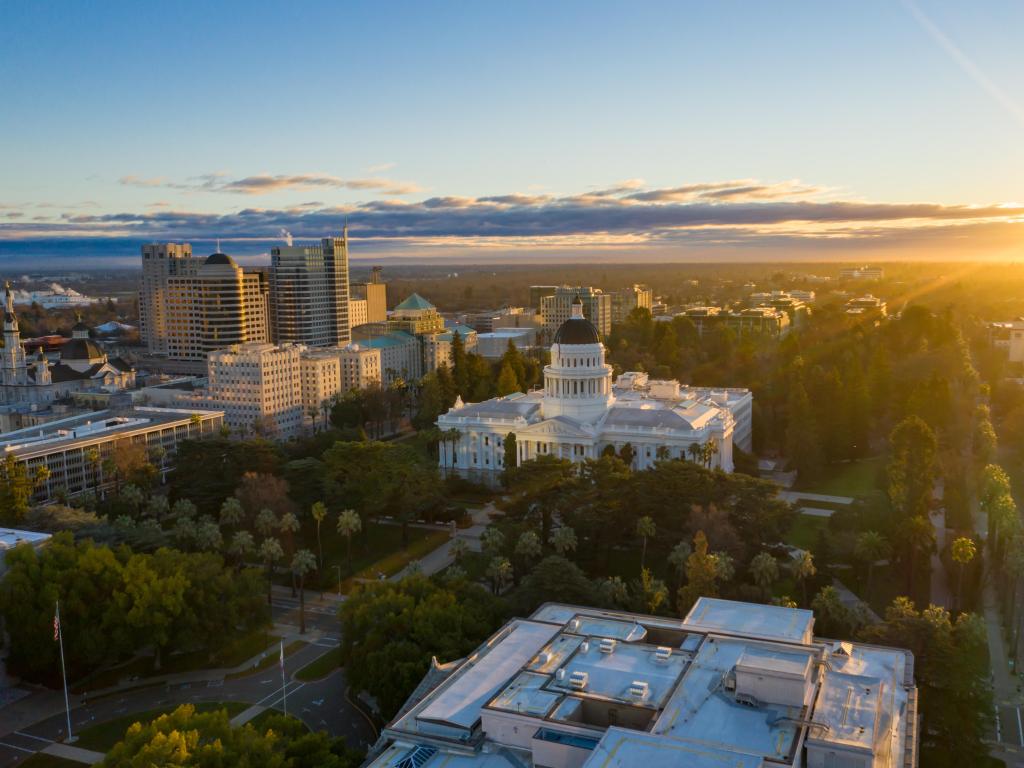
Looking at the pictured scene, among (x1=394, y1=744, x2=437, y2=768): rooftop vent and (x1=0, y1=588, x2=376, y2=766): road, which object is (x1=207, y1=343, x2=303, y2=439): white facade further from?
(x1=394, y1=744, x2=437, y2=768): rooftop vent

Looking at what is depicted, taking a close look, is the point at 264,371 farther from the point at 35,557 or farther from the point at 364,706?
the point at 364,706

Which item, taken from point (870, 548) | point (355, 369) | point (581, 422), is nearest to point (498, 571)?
point (870, 548)

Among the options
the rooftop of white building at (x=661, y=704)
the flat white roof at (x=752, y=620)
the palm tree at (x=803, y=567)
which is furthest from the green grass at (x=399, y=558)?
the palm tree at (x=803, y=567)

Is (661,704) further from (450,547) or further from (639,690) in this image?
(450,547)

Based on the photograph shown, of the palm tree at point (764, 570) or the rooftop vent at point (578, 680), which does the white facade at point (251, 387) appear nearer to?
the palm tree at point (764, 570)

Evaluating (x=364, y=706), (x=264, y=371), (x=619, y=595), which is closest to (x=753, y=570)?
(x=619, y=595)

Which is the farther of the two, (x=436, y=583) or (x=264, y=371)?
(x=264, y=371)

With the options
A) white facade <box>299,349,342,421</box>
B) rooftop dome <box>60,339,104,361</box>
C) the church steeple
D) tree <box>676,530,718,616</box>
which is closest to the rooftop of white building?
tree <box>676,530,718,616</box>
